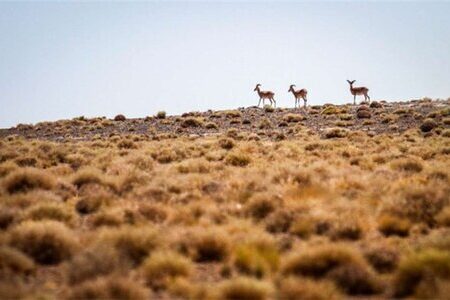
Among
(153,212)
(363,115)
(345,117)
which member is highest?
(363,115)

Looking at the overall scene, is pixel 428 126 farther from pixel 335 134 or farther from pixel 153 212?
pixel 153 212

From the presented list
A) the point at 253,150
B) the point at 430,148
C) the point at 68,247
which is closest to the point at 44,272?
the point at 68,247

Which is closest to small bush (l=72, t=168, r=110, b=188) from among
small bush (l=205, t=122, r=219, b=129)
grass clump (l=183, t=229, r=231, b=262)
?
grass clump (l=183, t=229, r=231, b=262)

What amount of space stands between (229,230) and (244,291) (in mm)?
2805

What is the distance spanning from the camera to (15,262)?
6.91 meters

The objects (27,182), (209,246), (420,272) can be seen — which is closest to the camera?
(420,272)

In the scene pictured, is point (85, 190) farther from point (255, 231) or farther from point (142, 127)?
point (142, 127)

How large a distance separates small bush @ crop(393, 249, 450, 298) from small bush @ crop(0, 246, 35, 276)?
5.37m

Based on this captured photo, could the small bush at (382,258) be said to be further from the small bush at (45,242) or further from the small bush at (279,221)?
the small bush at (45,242)

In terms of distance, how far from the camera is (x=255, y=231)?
841 centimetres

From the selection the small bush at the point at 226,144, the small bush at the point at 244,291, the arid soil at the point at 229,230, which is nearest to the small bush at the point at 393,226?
the arid soil at the point at 229,230

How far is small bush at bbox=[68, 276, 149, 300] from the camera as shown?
574 centimetres

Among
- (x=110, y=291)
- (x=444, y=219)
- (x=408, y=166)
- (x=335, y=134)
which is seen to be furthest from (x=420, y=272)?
(x=335, y=134)

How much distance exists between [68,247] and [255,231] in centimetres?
330
